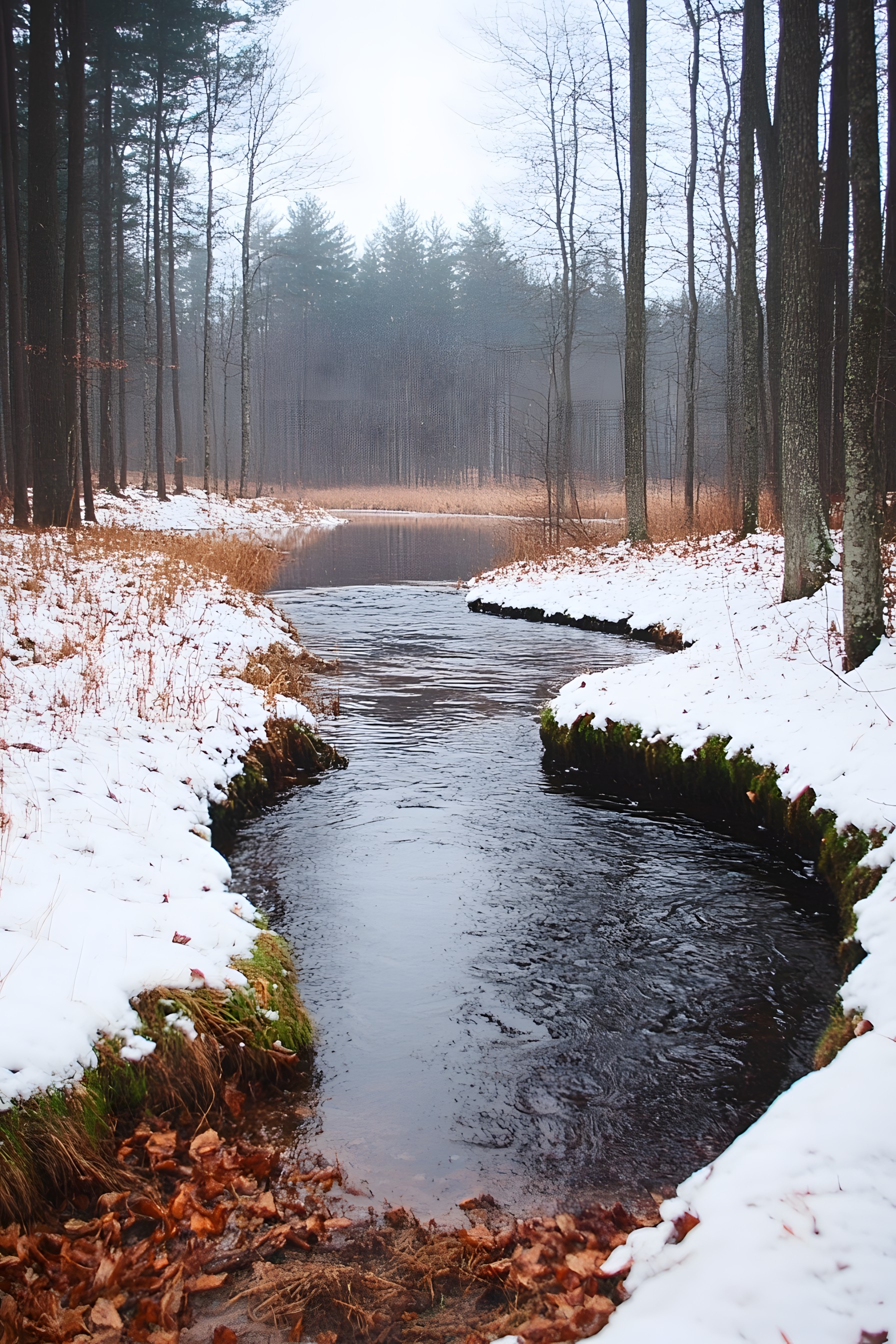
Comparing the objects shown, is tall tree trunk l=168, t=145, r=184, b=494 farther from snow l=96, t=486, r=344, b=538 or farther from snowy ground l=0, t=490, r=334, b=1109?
snowy ground l=0, t=490, r=334, b=1109

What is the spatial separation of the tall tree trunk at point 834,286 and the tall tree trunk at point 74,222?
11964 millimetres

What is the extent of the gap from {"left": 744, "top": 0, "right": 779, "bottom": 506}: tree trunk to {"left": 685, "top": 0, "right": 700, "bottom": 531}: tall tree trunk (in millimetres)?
3186

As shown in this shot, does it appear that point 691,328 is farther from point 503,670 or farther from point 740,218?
point 503,670

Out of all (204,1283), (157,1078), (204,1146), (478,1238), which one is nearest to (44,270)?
(157,1078)

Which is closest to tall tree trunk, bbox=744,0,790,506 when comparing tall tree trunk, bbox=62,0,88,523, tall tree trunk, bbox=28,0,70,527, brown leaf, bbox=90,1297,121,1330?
tall tree trunk, bbox=28,0,70,527

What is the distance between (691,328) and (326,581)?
1012 centimetres

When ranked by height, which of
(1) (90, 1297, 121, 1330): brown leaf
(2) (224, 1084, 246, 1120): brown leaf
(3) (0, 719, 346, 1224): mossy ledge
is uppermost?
(3) (0, 719, 346, 1224): mossy ledge

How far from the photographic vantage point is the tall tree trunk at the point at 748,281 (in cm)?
1517

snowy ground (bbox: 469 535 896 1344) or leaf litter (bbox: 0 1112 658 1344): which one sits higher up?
snowy ground (bbox: 469 535 896 1344)

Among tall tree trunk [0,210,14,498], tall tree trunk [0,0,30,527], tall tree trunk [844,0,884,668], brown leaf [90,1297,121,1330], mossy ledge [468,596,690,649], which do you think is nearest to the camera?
brown leaf [90,1297,121,1330]

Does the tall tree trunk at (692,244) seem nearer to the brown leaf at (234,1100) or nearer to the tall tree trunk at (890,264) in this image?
the tall tree trunk at (890,264)

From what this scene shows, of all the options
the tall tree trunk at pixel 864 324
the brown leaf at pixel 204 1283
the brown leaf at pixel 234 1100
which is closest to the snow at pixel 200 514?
the tall tree trunk at pixel 864 324

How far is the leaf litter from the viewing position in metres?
2.74

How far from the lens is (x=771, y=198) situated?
52.3 feet
